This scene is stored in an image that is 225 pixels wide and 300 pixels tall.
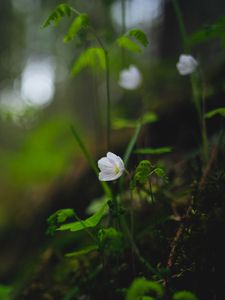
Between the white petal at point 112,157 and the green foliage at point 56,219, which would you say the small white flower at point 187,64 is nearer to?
the white petal at point 112,157

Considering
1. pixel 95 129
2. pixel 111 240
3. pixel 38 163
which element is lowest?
pixel 111 240

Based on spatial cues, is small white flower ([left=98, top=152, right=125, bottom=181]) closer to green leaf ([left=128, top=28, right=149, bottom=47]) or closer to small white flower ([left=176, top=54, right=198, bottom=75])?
green leaf ([left=128, top=28, right=149, bottom=47])

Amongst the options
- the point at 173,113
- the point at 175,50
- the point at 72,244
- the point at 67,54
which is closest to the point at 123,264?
the point at 72,244

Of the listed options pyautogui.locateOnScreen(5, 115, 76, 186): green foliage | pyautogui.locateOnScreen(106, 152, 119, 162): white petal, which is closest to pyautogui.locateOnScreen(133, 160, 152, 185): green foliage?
pyautogui.locateOnScreen(106, 152, 119, 162): white petal

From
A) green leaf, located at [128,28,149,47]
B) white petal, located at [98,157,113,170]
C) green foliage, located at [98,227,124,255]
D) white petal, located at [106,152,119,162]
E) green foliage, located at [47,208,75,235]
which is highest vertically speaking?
green leaf, located at [128,28,149,47]

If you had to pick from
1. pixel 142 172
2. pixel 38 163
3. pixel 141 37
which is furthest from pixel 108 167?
pixel 38 163

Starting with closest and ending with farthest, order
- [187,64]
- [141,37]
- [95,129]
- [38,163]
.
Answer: [141,37]
[187,64]
[95,129]
[38,163]

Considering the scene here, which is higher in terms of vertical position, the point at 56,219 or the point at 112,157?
the point at 112,157

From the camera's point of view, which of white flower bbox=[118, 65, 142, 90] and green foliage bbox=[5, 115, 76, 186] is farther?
green foliage bbox=[5, 115, 76, 186]

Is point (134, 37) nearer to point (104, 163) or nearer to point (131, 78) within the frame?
point (104, 163)

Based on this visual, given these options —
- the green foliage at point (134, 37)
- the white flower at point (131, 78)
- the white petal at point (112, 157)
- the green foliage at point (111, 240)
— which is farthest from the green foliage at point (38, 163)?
the green foliage at point (111, 240)

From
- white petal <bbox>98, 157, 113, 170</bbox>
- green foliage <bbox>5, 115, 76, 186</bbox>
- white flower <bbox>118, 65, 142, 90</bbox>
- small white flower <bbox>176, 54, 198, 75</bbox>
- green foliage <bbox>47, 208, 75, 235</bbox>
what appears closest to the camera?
green foliage <bbox>47, 208, 75, 235</bbox>
